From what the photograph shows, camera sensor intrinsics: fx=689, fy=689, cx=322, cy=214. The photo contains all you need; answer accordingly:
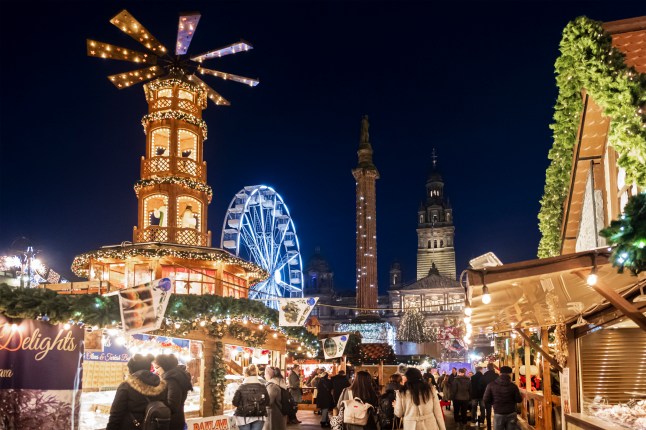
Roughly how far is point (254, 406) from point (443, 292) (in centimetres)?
8543

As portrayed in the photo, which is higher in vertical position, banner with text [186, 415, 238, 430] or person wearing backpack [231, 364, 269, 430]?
person wearing backpack [231, 364, 269, 430]

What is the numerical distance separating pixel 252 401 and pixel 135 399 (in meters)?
3.50

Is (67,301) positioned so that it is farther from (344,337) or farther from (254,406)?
(344,337)

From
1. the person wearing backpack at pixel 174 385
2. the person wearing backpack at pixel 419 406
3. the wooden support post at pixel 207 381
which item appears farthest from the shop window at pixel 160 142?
the person wearing backpack at pixel 419 406

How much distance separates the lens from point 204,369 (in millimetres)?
18484

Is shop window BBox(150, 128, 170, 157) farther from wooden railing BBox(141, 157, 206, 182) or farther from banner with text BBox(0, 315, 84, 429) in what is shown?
banner with text BBox(0, 315, 84, 429)

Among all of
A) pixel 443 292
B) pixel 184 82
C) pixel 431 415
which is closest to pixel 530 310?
pixel 431 415

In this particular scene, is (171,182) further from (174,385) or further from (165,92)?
(174,385)

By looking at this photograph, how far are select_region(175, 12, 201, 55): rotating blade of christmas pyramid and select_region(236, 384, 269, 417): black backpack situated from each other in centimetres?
1645

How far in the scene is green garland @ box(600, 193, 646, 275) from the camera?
4.81 meters

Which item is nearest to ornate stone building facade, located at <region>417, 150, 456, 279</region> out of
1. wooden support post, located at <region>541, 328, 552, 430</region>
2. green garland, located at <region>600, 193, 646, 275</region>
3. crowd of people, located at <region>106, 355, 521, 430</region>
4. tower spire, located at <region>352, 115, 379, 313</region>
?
tower spire, located at <region>352, 115, 379, 313</region>

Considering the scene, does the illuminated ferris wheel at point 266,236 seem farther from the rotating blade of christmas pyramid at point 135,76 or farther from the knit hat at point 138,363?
the knit hat at point 138,363

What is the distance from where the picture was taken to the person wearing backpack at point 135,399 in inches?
257

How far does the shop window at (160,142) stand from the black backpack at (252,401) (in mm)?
14173
